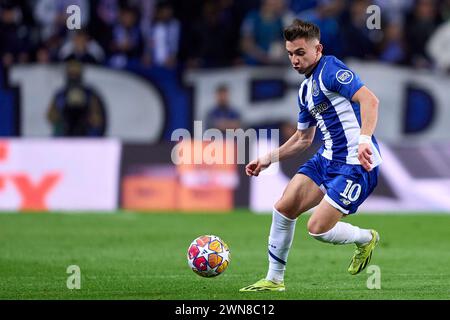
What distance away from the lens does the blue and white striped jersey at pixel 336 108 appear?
9008 mm

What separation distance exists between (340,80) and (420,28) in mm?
12789

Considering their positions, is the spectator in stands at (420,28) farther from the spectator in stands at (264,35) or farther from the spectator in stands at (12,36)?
the spectator in stands at (12,36)

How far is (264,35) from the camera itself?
21.2m

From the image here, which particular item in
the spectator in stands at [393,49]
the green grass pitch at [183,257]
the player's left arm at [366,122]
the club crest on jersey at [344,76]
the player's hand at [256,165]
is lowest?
the green grass pitch at [183,257]

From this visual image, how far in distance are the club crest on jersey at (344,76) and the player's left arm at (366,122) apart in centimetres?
14

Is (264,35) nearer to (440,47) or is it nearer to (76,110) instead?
(440,47)

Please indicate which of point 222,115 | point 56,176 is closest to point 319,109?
point 56,176

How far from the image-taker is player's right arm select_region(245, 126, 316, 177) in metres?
9.72

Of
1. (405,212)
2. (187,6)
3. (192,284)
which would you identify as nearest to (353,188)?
(192,284)

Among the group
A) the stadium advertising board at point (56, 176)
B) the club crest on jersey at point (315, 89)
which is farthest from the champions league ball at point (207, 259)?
the stadium advertising board at point (56, 176)

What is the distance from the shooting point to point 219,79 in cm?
2191

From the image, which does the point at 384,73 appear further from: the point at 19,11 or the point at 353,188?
the point at 353,188

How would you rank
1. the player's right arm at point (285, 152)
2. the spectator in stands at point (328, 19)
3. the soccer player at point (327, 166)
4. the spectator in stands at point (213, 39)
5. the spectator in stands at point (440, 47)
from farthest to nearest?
the spectator in stands at point (440, 47)
the spectator in stands at point (213, 39)
the spectator in stands at point (328, 19)
the player's right arm at point (285, 152)
the soccer player at point (327, 166)

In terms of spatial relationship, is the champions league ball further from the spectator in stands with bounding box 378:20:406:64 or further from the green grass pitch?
the spectator in stands with bounding box 378:20:406:64
